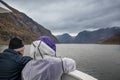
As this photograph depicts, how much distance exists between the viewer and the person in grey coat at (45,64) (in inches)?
124

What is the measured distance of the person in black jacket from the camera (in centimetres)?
338

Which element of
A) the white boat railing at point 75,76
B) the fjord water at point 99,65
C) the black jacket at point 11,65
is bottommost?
the fjord water at point 99,65

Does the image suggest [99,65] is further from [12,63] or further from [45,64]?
[45,64]

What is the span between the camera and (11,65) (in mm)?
3375

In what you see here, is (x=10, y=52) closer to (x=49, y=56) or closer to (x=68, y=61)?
(x=49, y=56)

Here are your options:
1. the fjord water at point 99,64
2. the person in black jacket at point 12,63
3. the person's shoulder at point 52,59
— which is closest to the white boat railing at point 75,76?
the person's shoulder at point 52,59

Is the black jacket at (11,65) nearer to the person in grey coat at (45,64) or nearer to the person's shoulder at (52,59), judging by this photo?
the person in grey coat at (45,64)

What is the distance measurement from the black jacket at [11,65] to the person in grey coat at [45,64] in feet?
0.37

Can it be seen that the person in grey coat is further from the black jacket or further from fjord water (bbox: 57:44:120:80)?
fjord water (bbox: 57:44:120:80)

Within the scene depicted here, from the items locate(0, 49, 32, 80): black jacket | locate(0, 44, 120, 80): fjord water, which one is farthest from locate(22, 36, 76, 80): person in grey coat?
locate(0, 44, 120, 80): fjord water

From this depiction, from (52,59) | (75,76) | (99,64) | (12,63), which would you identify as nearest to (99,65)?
(99,64)

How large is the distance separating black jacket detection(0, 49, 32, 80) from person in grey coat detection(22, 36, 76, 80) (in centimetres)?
11

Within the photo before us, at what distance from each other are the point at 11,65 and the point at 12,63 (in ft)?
0.11

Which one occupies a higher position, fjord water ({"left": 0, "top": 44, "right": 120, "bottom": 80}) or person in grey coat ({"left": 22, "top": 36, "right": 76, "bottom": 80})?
person in grey coat ({"left": 22, "top": 36, "right": 76, "bottom": 80})
